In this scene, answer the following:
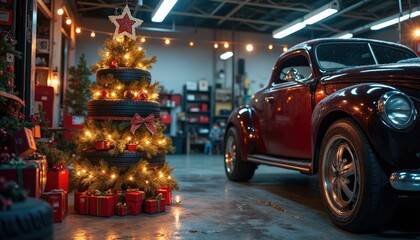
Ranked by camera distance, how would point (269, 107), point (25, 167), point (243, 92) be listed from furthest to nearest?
point (243, 92), point (269, 107), point (25, 167)

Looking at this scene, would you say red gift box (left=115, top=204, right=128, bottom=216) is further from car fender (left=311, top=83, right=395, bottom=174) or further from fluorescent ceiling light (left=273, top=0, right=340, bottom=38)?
fluorescent ceiling light (left=273, top=0, right=340, bottom=38)

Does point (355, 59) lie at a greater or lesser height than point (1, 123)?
greater

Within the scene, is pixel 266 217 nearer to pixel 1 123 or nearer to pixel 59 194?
pixel 59 194

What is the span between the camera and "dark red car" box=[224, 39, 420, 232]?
2715 millimetres

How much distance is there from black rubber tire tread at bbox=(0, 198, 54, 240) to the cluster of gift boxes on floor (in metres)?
1.94

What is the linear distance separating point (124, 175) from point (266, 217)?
1.40 metres

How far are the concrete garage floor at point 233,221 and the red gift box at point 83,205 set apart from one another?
0.06m

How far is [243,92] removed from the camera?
16.3 meters

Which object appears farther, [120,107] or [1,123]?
[120,107]

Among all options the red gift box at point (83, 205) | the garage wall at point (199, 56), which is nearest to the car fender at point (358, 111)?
the red gift box at point (83, 205)

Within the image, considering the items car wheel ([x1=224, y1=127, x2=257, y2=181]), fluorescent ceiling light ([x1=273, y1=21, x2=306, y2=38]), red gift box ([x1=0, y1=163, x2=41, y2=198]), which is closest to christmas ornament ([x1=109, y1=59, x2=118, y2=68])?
red gift box ([x1=0, y1=163, x2=41, y2=198])

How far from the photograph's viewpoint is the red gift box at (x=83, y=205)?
3.63 metres

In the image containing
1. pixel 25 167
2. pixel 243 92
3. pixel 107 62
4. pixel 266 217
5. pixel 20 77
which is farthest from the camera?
pixel 243 92

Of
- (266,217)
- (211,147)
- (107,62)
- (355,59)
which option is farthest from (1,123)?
(211,147)
